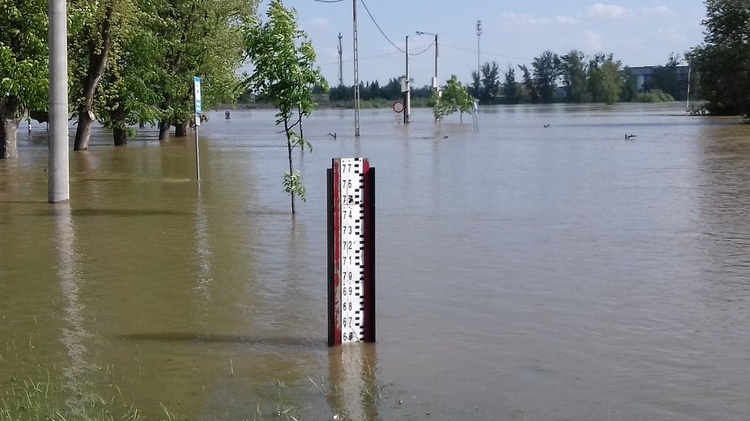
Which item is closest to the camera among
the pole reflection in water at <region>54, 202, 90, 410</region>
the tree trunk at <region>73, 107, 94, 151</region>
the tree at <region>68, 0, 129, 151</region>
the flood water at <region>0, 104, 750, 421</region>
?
the flood water at <region>0, 104, 750, 421</region>

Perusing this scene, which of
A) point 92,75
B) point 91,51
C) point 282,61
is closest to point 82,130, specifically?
point 92,75

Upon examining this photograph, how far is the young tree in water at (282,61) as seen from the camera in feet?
44.7

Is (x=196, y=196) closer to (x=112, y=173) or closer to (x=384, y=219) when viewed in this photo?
(x=384, y=219)

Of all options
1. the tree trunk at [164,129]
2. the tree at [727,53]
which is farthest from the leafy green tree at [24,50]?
the tree at [727,53]

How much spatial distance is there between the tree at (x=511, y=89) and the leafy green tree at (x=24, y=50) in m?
153

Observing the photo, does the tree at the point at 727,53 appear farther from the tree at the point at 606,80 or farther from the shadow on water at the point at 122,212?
the tree at the point at 606,80

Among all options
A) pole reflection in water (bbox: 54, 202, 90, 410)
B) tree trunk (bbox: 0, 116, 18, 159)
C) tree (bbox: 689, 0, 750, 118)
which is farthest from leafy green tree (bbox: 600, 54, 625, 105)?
pole reflection in water (bbox: 54, 202, 90, 410)

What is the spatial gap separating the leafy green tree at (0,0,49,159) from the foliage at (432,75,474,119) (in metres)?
39.9

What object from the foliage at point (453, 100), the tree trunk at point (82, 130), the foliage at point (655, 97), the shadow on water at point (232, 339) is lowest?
the shadow on water at point (232, 339)

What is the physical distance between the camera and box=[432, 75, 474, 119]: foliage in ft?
204

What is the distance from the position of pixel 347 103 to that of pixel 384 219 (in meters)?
137

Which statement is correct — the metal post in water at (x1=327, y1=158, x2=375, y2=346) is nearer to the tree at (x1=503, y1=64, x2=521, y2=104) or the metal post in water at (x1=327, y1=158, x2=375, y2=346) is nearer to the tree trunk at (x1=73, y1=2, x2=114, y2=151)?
the tree trunk at (x1=73, y1=2, x2=114, y2=151)

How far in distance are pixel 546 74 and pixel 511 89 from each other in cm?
656

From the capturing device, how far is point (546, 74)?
570 ft
